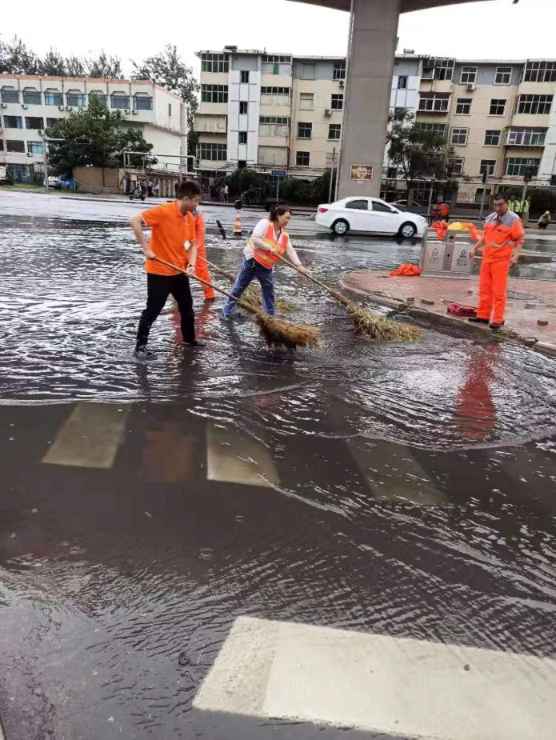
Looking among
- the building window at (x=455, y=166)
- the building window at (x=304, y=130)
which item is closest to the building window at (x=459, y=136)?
the building window at (x=455, y=166)

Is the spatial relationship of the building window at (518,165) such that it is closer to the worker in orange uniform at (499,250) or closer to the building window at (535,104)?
the building window at (535,104)

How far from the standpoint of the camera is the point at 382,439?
421 cm

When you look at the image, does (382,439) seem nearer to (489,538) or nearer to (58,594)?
(489,538)

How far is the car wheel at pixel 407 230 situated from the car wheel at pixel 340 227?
207 centimetres

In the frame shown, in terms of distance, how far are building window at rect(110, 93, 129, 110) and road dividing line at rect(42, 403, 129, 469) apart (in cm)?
6505

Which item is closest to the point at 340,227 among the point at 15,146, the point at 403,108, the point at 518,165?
the point at 403,108

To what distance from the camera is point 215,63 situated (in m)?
53.1

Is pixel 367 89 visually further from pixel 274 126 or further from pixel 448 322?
pixel 274 126

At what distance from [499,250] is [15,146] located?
70.1 metres

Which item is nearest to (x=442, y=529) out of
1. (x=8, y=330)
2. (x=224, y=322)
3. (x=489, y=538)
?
(x=489, y=538)

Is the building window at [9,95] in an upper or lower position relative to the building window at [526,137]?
upper

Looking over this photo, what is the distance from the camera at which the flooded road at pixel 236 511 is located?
2174 mm

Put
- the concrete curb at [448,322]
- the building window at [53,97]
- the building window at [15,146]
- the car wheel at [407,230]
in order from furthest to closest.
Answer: the building window at [15,146] → the building window at [53,97] → the car wheel at [407,230] → the concrete curb at [448,322]

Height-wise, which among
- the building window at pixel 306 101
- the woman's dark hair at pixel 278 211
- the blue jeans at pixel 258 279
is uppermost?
the building window at pixel 306 101
